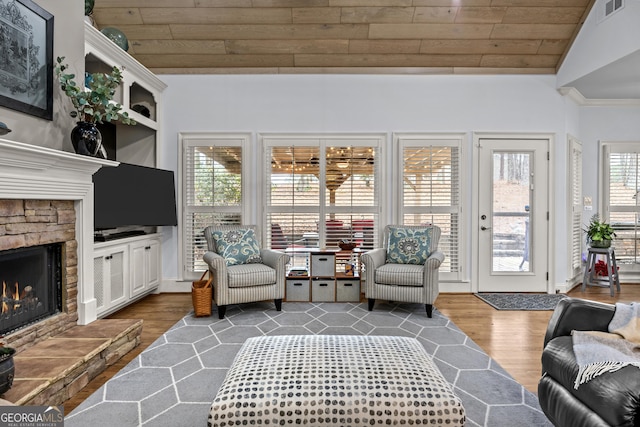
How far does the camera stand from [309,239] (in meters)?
4.63

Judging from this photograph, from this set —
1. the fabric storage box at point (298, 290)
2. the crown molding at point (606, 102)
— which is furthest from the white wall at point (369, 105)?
the fabric storage box at point (298, 290)

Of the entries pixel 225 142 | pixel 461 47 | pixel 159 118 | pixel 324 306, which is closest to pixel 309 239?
pixel 324 306

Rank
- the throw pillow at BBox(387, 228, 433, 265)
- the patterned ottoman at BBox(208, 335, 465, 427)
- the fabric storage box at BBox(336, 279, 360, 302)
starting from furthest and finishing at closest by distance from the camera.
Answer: the fabric storage box at BBox(336, 279, 360, 302) → the throw pillow at BBox(387, 228, 433, 265) → the patterned ottoman at BBox(208, 335, 465, 427)

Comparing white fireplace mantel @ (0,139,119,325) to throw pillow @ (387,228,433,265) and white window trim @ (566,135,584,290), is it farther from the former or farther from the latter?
white window trim @ (566,135,584,290)

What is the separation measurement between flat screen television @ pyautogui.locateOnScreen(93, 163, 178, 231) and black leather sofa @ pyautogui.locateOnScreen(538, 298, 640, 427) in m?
3.56

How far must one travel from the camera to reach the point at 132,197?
371 centimetres

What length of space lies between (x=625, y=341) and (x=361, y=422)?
1.23 m

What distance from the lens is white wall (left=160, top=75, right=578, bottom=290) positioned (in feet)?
15.1

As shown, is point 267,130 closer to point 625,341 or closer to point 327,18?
point 327,18

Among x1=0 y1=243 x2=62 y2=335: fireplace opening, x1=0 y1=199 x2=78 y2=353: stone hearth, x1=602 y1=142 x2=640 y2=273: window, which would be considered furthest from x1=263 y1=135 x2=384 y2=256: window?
x1=602 y1=142 x2=640 y2=273: window

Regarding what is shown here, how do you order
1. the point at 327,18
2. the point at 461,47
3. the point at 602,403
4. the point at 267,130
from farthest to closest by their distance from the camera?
the point at 267,130 < the point at 461,47 < the point at 327,18 < the point at 602,403

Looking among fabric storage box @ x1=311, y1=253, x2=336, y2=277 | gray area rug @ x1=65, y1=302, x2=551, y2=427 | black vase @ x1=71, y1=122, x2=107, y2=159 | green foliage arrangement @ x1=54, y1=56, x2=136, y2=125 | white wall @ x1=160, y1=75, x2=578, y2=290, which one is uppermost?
white wall @ x1=160, y1=75, x2=578, y2=290

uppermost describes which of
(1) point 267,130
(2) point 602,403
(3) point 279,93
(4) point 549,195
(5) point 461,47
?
(5) point 461,47

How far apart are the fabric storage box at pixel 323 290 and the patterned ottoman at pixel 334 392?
244cm
